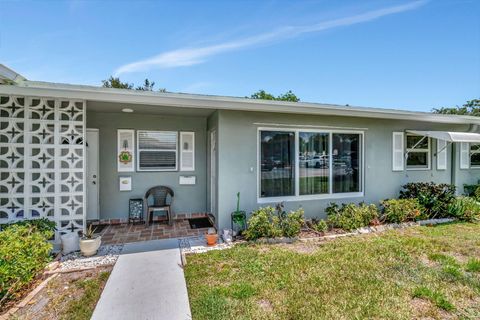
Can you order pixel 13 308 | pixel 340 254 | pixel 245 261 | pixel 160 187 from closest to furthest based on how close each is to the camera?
pixel 13 308 → pixel 245 261 → pixel 340 254 → pixel 160 187

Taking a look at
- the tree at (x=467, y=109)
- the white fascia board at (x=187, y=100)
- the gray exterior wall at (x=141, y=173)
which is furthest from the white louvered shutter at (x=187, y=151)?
the tree at (x=467, y=109)

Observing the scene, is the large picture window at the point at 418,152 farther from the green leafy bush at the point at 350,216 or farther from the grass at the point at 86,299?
the grass at the point at 86,299

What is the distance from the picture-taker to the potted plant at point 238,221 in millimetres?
5406

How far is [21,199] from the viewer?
4.64 m

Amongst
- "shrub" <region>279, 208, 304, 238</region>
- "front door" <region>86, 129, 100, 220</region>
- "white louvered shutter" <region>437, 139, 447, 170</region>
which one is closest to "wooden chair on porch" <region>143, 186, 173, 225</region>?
"front door" <region>86, 129, 100, 220</region>

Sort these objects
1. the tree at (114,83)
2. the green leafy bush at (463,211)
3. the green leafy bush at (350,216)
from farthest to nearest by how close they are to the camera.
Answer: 1. the tree at (114,83)
2. the green leafy bush at (463,211)
3. the green leafy bush at (350,216)

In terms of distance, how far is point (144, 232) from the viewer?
5.79m

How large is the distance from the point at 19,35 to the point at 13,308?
657 centimetres

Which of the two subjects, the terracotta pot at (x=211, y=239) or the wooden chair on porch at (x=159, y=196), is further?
the wooden chair on porch at (x=159, y=196)

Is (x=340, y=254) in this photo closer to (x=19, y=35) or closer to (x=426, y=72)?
(x=19, y=35)

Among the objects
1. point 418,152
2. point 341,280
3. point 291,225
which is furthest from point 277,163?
point 418,152

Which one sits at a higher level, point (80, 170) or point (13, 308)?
point (80, 170)

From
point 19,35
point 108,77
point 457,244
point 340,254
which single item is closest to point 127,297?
point 340,254

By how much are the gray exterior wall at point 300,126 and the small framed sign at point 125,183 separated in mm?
2829
